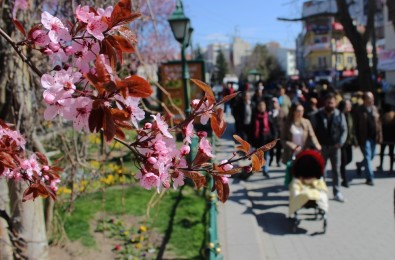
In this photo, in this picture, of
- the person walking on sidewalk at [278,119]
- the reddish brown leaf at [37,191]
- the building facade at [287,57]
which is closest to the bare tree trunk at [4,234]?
the reddish brown leaf at [37,191]

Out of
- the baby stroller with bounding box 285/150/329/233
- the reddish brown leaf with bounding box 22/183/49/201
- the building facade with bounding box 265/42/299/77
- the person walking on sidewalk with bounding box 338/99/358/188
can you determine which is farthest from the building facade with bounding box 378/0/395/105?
the building facade with bounding box 265/42/299/77

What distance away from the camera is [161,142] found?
1.68m

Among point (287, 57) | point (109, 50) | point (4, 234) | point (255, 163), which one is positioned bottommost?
point (4, 234)

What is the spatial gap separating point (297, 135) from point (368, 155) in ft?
5.99

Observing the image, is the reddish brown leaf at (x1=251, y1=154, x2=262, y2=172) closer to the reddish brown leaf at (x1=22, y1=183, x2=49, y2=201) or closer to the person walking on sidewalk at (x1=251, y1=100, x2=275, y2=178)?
the reddish brown leaf at (x1=22, y1=183, x2=49, y2=201)

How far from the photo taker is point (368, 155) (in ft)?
29.6

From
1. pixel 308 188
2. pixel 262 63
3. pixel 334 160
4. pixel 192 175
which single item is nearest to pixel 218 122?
pixel 192 175

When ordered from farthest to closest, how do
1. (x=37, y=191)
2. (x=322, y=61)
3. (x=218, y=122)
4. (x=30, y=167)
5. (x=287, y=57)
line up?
(x=287, y=57), (x=322, y=61), (x=30, y=167), (x=37, y=191), (x=218, y=122)

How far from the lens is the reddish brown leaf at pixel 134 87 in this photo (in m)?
1.30

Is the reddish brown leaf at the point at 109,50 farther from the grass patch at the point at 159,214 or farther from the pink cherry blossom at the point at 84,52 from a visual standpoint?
the grass patch at the point at 159,214

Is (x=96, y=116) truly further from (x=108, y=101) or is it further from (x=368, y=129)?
(x=368, y=129)

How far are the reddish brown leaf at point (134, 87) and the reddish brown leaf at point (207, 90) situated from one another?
358 mm

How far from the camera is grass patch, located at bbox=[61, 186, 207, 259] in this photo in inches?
226

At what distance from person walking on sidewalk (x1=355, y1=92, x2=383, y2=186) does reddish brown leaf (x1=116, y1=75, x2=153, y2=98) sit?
327 inches
